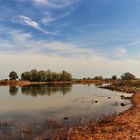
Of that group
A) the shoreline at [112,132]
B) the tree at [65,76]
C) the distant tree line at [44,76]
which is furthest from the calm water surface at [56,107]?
the tree at [65,76]

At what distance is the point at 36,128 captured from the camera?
73.6 ft

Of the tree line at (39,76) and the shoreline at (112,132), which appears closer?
the shoreline at (112,132)

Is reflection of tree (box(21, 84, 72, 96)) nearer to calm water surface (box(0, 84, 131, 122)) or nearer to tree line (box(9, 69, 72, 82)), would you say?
calm water surface (box(0, 84, 131, 122))

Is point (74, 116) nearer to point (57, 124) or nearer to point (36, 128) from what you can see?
point (57, 124)

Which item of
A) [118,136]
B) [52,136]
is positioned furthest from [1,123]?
[118,136]

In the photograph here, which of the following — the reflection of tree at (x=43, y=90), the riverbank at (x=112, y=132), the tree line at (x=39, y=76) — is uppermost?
the tree line at (x=39, y=76)

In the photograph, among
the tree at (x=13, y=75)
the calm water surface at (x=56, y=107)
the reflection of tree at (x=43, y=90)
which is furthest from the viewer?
the tree at (x=13, y=75)

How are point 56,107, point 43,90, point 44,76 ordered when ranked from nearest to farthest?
point 56,107 → point 43,90 → point 44,76

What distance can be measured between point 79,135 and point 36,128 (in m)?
5.21

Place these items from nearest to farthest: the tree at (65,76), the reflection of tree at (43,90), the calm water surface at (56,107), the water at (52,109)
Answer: the water at (52,109) < the calm water surface at (56,107) < the reflection of tree at (43,90) < the tree at (65,76)

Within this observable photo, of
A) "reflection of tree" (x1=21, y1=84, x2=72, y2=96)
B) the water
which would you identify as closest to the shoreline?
the water

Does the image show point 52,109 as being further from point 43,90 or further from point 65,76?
point 65,76

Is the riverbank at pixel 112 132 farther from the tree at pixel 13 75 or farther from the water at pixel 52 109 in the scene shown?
the tree at pixel 13 75

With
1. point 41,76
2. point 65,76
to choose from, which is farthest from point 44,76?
point 65,76
